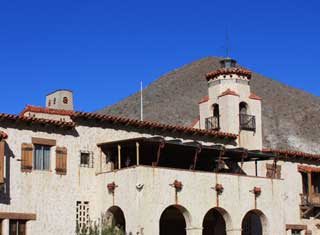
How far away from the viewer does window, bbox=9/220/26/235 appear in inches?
1329

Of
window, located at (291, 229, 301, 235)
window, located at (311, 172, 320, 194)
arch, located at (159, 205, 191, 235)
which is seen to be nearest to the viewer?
arch, located at (159, 205, 191, 235)

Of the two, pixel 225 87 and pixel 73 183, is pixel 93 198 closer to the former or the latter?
pixel 73 183

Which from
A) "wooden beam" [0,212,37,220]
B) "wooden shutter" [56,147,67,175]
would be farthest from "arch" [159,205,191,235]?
"wooden beam" [0,212,37,220]

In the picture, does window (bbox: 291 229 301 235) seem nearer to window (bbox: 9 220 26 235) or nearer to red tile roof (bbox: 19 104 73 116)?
red tile roof (bbox: 19 104 73 116)

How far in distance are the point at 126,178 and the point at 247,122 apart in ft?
37.7

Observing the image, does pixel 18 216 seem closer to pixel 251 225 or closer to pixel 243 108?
pixel 251 225

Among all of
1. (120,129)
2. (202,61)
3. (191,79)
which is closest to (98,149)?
(120,129)

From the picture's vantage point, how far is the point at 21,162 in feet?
113

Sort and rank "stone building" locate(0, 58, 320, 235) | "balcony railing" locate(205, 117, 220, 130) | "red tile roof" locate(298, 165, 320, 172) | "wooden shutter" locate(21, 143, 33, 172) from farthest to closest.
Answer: "red tile roof" locate(298, 165, 320, 172), "balcony railing" locate(205, 117, 220, 130), "wooden shutter" locate(21, 143, 33, 172), "stone building" locate(0, 58, 320, 235)

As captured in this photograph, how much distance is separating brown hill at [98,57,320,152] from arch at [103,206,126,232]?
73.2 m

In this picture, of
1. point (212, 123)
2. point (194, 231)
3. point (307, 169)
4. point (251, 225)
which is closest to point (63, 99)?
point (212, 123)

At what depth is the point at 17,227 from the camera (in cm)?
3391

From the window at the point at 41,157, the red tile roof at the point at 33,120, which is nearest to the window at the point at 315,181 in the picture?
the red tile roof at the point at 33,120

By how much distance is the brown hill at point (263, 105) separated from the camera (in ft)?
388
